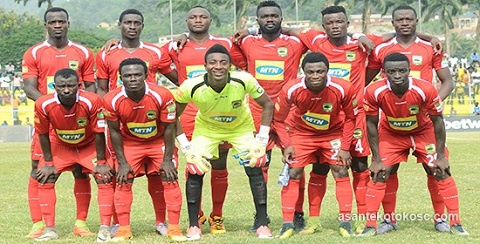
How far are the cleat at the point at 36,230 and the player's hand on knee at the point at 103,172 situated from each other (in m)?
1.03

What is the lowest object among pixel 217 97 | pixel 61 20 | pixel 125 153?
pixel 125 153

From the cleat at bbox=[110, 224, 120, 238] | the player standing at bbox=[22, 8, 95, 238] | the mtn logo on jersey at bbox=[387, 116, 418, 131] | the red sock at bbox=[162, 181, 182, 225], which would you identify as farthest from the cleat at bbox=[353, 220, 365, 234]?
the player standing at bbox=[22, 8, 95, 238]

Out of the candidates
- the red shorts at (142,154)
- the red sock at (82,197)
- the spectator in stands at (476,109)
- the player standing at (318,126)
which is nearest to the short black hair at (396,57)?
the player standing at (318,126)

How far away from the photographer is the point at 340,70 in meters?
10.6

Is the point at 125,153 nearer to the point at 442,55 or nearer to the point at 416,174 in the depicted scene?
the point at 442,55

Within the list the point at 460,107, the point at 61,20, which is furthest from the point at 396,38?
the point at 460,107

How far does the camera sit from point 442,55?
10.6 metres

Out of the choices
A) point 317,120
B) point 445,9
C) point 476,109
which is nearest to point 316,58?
point 317,120

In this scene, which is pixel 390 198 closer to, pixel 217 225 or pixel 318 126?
pixel 318 126

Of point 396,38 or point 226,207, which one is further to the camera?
point 226,207

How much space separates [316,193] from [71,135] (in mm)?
3009

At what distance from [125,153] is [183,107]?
0.87 meters

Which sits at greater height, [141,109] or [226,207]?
[141,109]

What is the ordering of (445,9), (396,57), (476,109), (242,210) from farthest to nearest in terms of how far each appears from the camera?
1. (445,9)
2. (476,109)
3. (242,210)
4. (396,57)
